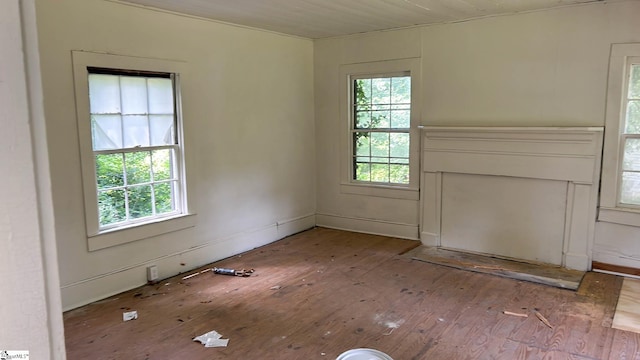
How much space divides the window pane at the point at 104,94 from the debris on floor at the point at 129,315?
170 cm

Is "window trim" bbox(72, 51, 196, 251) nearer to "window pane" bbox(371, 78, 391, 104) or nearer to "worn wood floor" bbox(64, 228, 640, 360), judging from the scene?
"worn wood floor" bbox(64, 228, 640, 360)

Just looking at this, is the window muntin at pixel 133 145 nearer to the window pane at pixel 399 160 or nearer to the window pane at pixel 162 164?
the window pane at pixel 162 164

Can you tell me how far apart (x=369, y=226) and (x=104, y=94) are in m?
3.57

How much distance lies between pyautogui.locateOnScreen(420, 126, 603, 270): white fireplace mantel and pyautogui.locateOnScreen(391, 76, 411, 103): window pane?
0.53 m

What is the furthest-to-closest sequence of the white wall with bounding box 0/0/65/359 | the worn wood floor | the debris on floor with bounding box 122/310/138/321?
the debris on floor with bounding box 122/310/138/321 < the worn wood floor < the white wall with bounding box 0/0/65/359

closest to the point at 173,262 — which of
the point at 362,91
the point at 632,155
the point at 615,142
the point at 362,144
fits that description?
the point at 362,144

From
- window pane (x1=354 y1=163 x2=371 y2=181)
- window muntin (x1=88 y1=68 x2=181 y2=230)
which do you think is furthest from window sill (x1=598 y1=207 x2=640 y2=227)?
window muntin (x1=88 y1=68 x2=181 y2=230)

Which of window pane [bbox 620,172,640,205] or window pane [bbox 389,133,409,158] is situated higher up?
window pane [bbox 389,133,409,158]

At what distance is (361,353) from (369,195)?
3.38 m

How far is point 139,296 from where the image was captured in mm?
4008

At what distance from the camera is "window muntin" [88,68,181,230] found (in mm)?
3869

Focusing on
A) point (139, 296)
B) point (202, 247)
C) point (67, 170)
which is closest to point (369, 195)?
point (202, 247)

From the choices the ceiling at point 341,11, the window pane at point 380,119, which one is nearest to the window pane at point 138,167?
the ceiling at point 341,11

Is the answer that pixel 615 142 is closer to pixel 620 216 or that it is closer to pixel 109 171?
pixel 620 216
